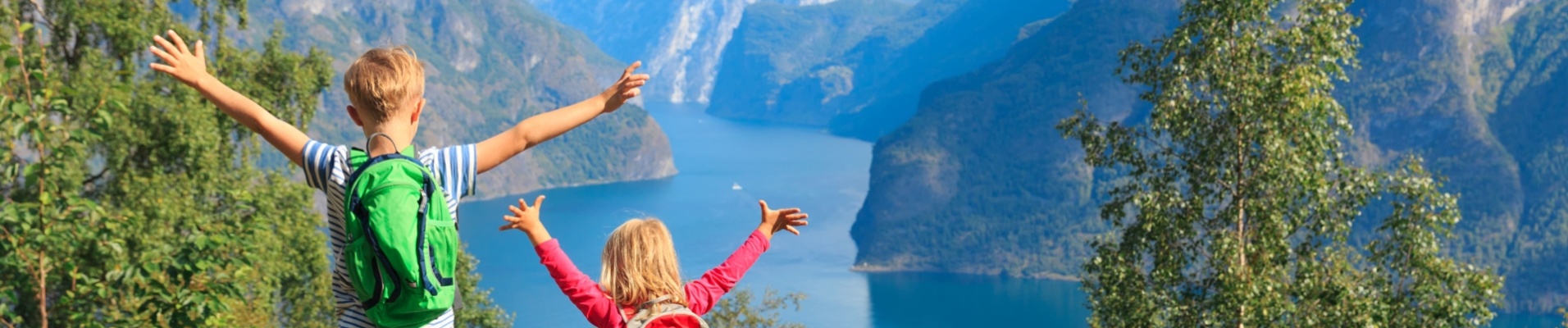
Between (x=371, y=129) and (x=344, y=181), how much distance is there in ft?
0.46

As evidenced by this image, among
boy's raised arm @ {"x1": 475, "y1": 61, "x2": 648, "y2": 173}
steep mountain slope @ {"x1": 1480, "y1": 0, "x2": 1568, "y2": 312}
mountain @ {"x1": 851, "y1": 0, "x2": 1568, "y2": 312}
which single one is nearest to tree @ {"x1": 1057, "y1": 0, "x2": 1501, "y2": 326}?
boy's raised arm @ {"x1": 475, "y1": 61, "x2": 648, "y2": 173}

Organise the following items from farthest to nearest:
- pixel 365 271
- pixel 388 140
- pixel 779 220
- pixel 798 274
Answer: pixel 798 274 < pixel 779 220 < pixel 388 140 < pixel 365 271

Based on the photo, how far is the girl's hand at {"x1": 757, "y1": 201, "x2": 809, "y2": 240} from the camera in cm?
398

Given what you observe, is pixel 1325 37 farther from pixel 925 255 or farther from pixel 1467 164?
pixel 1467 164

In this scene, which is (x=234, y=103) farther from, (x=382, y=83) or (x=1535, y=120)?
(x=1535, y=120)

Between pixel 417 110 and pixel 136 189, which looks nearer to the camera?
pixel 417 110

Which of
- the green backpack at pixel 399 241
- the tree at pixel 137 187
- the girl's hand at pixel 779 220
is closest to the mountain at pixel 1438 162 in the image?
the tree at pixel 137 187

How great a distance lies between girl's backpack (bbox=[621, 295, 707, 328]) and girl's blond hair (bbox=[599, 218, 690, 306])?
24 millimetres

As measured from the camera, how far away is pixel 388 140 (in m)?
3.14

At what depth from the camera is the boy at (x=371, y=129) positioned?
124 inches

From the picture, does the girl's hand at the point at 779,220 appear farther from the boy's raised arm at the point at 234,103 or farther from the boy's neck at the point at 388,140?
the boy's raised arm at the point at 234,103

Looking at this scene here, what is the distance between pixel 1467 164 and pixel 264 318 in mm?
176773

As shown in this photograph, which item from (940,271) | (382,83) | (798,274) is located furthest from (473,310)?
(940,271)

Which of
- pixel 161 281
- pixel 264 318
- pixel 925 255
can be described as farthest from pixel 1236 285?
pixel 925 255
